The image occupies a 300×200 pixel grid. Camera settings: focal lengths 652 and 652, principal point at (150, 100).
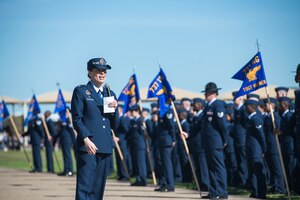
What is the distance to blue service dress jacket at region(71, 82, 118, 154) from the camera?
8836mm

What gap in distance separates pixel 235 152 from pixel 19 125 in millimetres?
40540

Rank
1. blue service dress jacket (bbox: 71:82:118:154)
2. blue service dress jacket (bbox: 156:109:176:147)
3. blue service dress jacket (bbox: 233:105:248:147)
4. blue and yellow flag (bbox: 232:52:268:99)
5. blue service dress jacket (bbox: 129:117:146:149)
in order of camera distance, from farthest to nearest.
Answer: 1. blue service dress jacket (bbox: 129:117:146:149)
2. blue service dress jacket (bbox: 233:105:248:147)
3. blue service dress jacket (bbox: 156:109:176:147)
4. blue and yellow flag (bbox: 232:52:268:99)
5. blue service dress jacket (bbox: 71:82:118:154)

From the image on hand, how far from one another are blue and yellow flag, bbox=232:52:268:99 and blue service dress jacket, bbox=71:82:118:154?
4.56m

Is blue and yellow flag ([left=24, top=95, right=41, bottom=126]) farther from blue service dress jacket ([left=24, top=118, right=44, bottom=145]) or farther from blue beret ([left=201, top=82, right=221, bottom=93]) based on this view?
blue beret ([left=201, top=82, right=221, bottom=93])

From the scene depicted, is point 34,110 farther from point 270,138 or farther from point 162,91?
point 270,138

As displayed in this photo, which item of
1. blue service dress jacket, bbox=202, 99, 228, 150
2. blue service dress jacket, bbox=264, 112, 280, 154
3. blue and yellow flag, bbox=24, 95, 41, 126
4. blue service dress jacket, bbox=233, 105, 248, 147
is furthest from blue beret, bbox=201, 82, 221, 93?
blue and yellow flag, bbox=24, 95, 41, 126

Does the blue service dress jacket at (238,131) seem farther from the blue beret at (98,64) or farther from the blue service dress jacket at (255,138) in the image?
the blue beret at (98,64)

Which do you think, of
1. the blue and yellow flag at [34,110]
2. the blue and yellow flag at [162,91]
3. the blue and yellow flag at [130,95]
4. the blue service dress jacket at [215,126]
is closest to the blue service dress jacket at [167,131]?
the blue and yellow flag at [162,91]

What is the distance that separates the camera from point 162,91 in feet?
51.0

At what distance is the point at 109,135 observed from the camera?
9062 millimetres

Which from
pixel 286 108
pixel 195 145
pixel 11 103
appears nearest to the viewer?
pixel 286 108

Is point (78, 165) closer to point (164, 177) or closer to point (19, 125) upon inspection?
point (164, 177)

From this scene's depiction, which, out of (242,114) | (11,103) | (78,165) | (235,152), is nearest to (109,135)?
(78,165)

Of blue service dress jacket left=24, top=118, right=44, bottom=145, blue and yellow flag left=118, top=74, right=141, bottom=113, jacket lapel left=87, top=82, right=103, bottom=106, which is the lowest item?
jacket lapel left=87, top=82, right=103, bottom=106
